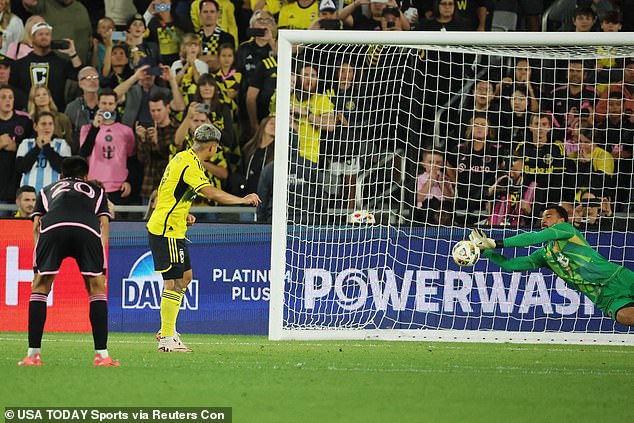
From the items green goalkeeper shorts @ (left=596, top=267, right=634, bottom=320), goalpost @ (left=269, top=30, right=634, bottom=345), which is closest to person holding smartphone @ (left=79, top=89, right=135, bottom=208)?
goalpost @ (left=269, top=30, right=634, bottom=345)

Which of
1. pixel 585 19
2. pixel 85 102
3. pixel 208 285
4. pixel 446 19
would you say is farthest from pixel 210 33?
pixel 585 19

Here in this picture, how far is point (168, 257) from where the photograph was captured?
37.5ft

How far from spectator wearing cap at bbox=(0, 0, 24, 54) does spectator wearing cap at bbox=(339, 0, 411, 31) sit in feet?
16.0

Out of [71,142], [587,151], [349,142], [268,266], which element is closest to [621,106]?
[587,151]

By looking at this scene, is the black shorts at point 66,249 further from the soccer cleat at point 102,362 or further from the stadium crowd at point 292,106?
the stadium crowd at point 292,106

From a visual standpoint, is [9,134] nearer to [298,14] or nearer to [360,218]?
[298,14]

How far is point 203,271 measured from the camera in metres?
14.6

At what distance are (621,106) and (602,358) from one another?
12.5ft

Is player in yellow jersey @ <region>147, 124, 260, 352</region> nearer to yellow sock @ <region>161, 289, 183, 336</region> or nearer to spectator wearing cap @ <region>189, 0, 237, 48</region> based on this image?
yellow sock @ <region>161, 289, 183, 336</region>

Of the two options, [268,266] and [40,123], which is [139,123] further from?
[268,266]

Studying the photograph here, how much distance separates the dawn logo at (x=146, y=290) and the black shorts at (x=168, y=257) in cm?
309

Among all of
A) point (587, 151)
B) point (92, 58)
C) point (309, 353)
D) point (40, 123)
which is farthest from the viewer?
point (92, 58)

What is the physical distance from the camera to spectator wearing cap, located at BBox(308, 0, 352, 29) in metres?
16.0

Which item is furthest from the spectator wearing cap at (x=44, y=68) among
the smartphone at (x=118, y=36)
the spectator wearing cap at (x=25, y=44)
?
the smartphone at (x=118, y=36)
